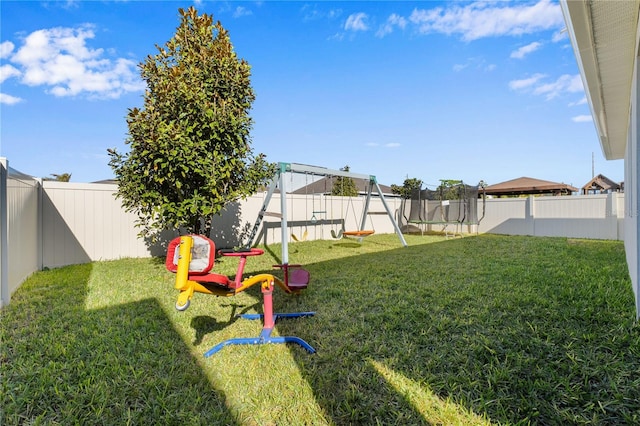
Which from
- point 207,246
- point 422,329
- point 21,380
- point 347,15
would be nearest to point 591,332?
point 422,329

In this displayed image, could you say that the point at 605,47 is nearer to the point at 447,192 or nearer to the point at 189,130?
the point at 189,130

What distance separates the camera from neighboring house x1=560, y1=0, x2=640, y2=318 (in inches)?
92.5

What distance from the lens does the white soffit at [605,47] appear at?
232cm

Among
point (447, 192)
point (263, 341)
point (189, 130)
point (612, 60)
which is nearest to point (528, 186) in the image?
point (447, 192)

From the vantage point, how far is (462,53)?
6680 millimetres

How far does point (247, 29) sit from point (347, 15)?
2233 millimetres

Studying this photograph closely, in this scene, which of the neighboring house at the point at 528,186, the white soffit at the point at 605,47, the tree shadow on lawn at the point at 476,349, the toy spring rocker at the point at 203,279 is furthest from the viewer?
the neighboring house at the point at 528,186

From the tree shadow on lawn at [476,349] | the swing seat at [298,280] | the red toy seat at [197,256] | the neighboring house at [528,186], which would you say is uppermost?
the neighboring house at [528,186]

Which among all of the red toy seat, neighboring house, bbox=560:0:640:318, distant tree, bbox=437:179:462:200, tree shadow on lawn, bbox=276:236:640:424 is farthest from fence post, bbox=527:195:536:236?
the red toy seat

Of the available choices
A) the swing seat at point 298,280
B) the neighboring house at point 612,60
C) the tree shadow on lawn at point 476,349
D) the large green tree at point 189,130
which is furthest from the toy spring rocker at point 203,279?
the neighboring house at point 612,60

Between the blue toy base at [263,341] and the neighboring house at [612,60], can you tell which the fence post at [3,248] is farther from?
the neighboring house at [612,60]

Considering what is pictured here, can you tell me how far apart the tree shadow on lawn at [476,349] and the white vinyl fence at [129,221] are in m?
3.30

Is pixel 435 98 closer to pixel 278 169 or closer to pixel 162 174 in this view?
pixel 278 169

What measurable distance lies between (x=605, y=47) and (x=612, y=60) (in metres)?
0.39
